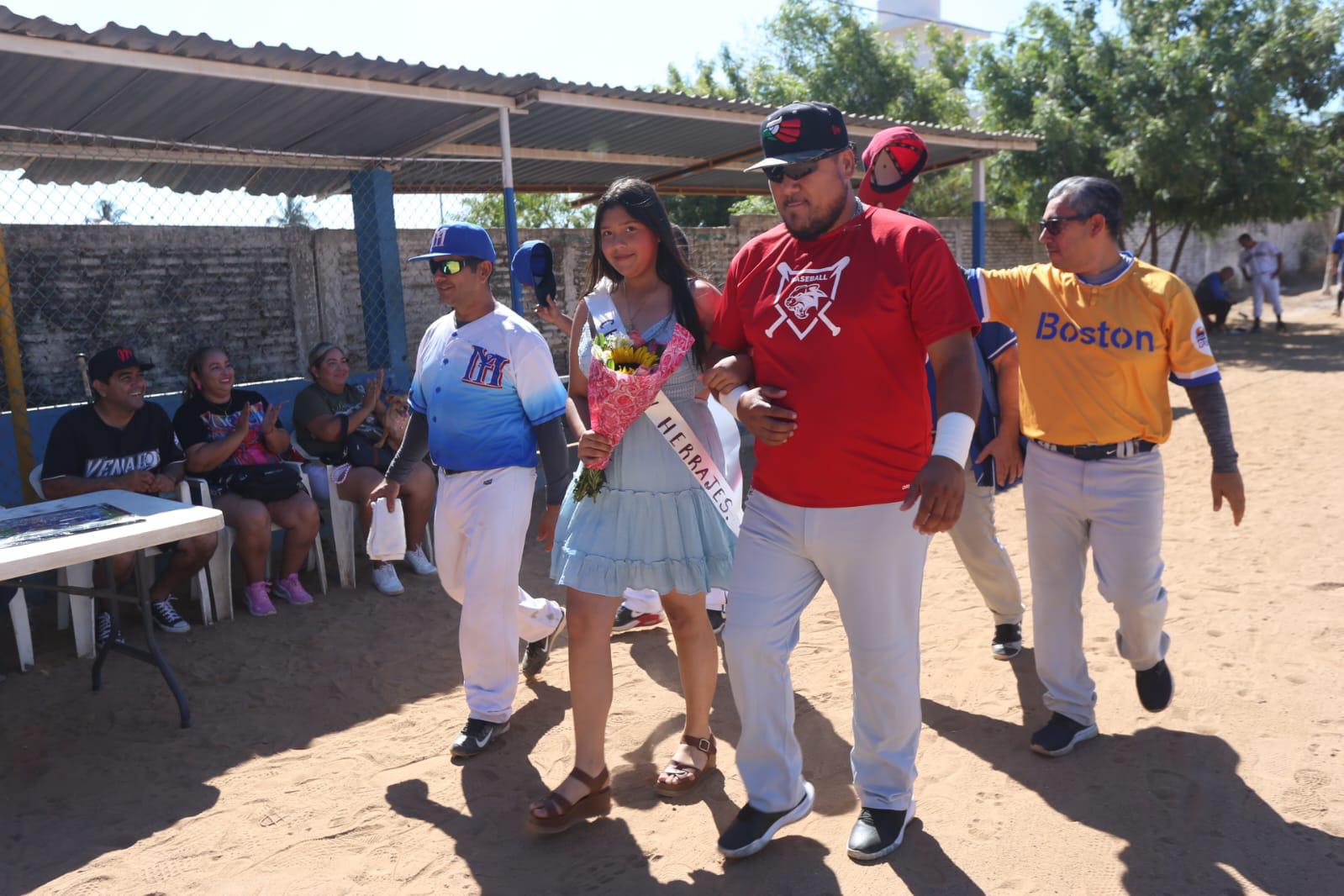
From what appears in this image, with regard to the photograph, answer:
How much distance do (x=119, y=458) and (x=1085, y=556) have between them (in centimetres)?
468

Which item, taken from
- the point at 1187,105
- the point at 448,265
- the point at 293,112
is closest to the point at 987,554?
the point at 448,265

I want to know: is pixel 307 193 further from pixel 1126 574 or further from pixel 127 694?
pixel 1126 574

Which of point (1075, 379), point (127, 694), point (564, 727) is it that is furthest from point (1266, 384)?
point (127, 694)

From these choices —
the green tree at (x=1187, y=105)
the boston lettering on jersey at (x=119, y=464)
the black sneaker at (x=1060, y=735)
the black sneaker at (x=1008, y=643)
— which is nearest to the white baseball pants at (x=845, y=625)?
the black sneaker at (x=1060, y=735)

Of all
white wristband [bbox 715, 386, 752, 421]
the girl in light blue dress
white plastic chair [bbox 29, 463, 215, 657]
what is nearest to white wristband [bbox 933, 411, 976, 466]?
white wristband [bbox 715, 386, 752, 421]

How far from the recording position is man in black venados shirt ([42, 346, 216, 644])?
16.9 ft

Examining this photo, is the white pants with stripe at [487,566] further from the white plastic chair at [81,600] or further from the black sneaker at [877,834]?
the white plastic chair at [81,600]

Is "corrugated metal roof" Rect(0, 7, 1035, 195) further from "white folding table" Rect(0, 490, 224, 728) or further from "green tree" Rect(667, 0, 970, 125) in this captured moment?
"green tree" Rect(667, 0, 970, 125)

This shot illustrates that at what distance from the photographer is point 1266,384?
12.4 m

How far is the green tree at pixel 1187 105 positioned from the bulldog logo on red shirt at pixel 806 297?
14.9m

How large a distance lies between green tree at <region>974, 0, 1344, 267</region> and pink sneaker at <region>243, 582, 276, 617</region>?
14.6m

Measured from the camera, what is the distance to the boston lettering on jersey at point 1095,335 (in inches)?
132

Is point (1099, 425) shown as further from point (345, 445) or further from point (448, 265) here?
point (345, 445)

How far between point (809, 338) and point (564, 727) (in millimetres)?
2114
